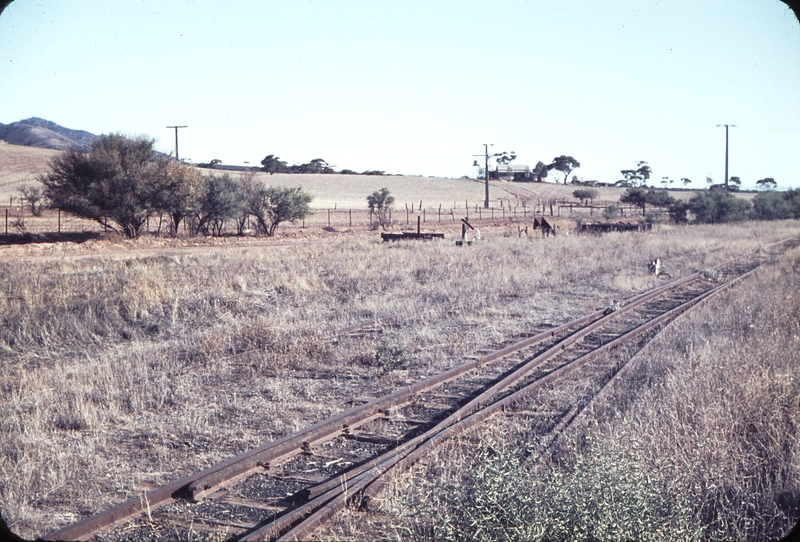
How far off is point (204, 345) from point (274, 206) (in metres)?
36.6

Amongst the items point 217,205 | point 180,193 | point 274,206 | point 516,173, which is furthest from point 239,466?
point 516,173

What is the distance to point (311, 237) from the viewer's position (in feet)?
143

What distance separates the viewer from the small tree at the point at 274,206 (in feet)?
146

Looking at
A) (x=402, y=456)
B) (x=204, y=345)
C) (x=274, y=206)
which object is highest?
(x=274, y=206)

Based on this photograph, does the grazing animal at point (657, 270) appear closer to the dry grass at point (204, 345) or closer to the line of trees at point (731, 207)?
the dry grass at point (204, 345)

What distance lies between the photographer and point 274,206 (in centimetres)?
4625

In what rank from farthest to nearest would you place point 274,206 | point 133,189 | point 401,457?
point 274,206 < point 133,189 < point 401,457

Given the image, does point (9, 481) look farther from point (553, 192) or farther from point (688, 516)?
point (553, 192)

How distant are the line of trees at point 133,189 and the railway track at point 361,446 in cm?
3032

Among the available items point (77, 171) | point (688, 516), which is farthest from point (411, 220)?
point (688, 516)

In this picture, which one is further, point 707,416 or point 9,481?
point 707,416

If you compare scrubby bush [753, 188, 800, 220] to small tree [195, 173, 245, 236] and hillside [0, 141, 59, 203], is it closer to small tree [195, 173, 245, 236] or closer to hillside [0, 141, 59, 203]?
small tree [195, 173, 245, 236]

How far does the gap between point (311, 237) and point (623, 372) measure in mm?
35951

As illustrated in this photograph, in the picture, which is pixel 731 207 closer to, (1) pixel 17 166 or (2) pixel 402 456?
(2) pixel 402 456
